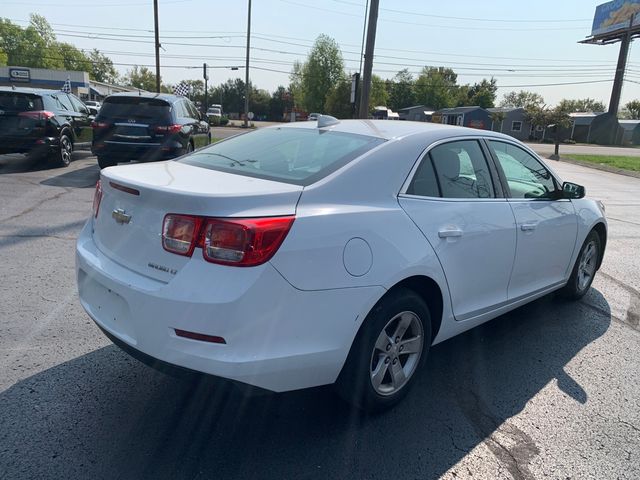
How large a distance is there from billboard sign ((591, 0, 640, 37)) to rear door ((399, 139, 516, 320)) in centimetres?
7178

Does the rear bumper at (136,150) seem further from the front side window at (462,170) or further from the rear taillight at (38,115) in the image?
the front side window at (462,170)

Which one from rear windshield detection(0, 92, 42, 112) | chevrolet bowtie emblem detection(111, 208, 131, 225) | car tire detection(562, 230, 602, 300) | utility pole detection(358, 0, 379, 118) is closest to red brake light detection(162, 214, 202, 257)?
chevrolet bowtie emblem detection(111, 208, 131, 225)

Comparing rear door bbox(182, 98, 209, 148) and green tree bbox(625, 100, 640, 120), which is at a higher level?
green tree bbox(625, 100, 640, 120)

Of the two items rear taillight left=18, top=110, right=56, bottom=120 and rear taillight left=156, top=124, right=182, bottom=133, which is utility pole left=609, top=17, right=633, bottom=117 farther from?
rear taillight left=18, top=110, right=56, bottom=120

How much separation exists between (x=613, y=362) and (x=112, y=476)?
11.4ft

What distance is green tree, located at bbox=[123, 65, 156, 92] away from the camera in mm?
113562

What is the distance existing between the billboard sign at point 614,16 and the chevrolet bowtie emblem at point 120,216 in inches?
2900

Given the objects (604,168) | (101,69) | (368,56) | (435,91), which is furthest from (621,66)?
(101,69)

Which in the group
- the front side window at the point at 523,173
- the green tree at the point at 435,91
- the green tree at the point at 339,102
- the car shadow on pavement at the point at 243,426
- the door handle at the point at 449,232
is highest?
the green tree at the point at 435,91

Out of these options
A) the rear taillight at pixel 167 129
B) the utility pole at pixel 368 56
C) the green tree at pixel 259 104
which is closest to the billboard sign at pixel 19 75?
the green tree at pixel 259 104

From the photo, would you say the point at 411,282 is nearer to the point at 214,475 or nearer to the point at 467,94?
the point at 214,475

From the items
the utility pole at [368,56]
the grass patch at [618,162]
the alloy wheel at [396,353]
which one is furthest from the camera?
the grass patch at [618,162]

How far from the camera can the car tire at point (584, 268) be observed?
4758mm

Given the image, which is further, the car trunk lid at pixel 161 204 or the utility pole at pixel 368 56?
the utility pole at pixel 368 56
